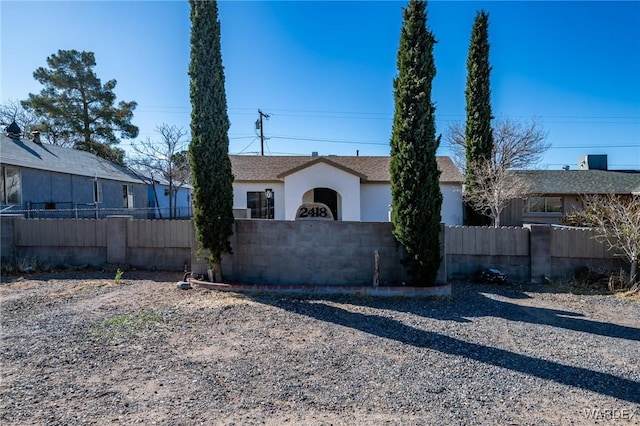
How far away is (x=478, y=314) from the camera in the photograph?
562 centimetres

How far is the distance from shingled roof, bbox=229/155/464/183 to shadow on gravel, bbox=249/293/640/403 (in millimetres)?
9476

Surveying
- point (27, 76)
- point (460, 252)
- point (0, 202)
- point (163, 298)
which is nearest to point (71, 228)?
point (163, 298)

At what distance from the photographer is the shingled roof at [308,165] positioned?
50.4 ft

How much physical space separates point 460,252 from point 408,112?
3.57 m

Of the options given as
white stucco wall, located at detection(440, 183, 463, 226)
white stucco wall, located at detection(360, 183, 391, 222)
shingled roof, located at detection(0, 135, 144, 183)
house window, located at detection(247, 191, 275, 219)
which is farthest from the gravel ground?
shingled roof, located at detection(0, 135, 144, 183)

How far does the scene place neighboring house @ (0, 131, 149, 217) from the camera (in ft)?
47.4

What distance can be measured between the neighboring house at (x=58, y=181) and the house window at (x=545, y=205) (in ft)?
76.8

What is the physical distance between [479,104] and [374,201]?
6.37 m

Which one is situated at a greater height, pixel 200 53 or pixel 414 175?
pixel 200 53

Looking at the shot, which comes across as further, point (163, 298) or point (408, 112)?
point (408, 112)

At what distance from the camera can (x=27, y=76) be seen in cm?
2311

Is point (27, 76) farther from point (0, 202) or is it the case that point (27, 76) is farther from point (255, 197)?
point (255, 197)

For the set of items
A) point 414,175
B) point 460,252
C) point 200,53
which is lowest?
point 460,252

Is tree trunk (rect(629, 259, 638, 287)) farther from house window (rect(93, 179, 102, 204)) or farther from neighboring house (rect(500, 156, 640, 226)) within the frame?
house window (rect(93, 179, 102, 204))
